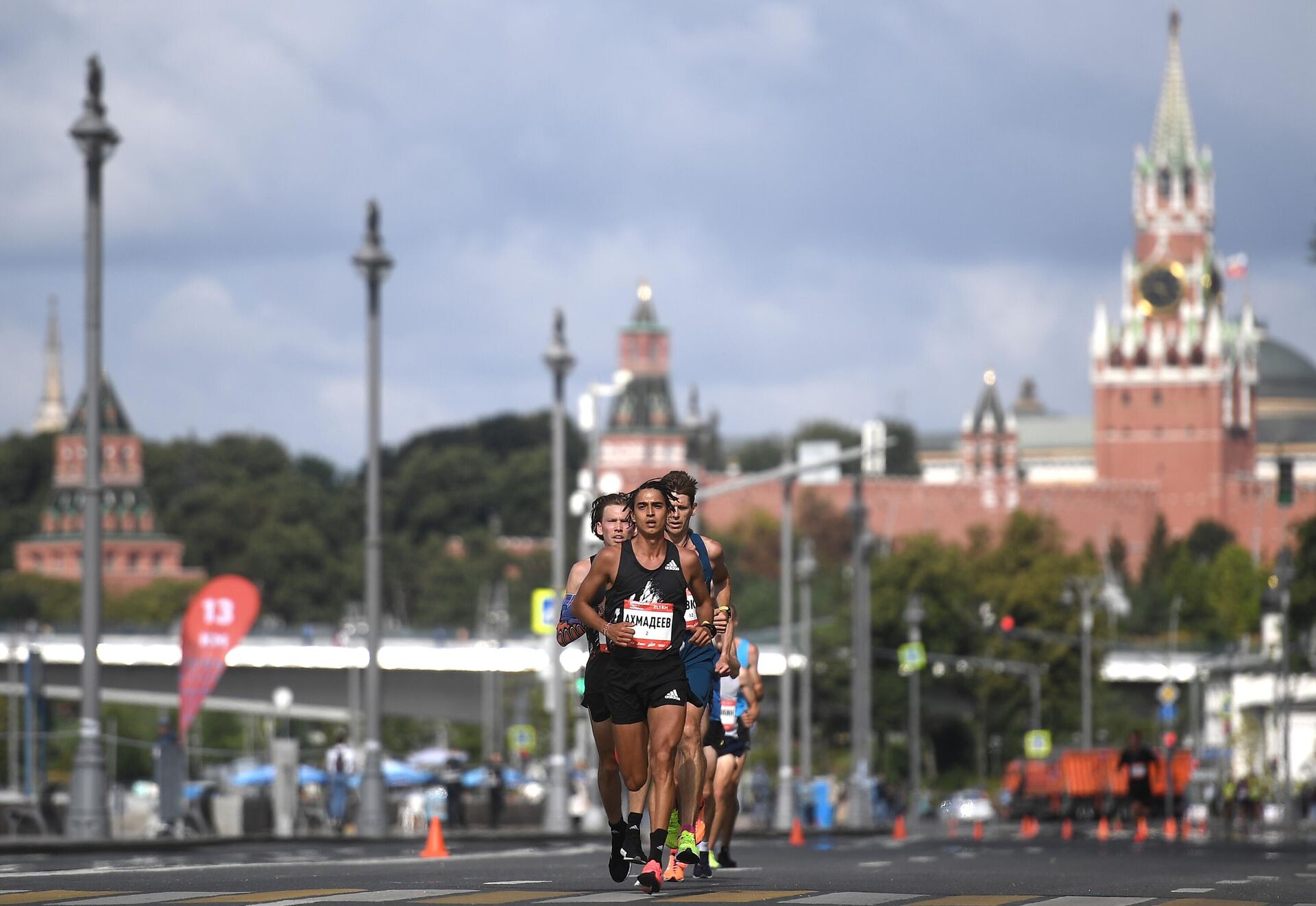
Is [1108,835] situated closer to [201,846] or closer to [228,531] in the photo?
[201,846]

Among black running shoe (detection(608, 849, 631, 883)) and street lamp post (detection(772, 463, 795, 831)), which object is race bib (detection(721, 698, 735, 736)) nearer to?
black running shoe (detection(608, 849, 631, 883))

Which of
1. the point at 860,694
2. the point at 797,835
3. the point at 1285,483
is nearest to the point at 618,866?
the point at 797,835

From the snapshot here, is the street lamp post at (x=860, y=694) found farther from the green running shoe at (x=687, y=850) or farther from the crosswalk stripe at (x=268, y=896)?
the crosswalk stripe at (x=268, y=896)

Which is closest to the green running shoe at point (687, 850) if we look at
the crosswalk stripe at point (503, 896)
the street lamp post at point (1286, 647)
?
the crosswalk stripe at point (503, 896)

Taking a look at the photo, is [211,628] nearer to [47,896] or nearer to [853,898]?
[47,896]

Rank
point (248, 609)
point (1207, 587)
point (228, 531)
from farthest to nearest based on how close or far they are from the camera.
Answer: point (228, 531)
point (1207, 587)
point (248, 609)

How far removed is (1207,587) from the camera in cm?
15575

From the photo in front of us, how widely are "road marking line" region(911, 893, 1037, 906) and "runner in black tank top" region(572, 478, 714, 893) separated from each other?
52.6 inches

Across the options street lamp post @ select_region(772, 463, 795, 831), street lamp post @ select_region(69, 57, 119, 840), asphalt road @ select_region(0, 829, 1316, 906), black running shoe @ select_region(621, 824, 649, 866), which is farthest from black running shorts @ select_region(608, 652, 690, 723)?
street lamp post @ select_region(772, 463, 795, 831)

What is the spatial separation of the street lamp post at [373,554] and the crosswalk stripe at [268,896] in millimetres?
18986

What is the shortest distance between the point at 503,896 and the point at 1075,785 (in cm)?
6347

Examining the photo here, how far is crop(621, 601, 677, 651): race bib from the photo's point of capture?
13.5m

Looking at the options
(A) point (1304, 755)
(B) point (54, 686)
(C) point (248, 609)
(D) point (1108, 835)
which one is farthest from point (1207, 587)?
(C) point (248, 609)

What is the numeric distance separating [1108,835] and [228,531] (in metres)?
147
